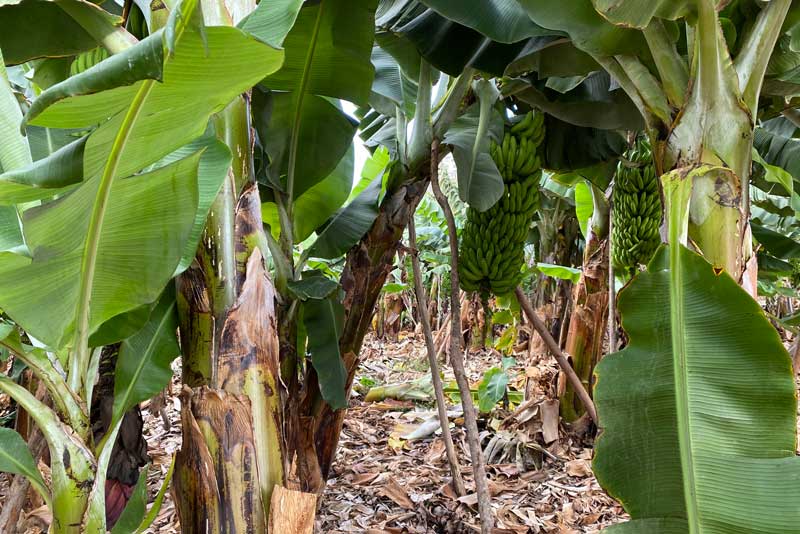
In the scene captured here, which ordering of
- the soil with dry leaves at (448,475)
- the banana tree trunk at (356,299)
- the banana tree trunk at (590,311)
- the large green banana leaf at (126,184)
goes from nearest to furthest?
the large green banana leaf at (126,184), the banana tree trunk at (356,299), the soil with dry leaves at (448,475), the banana tree trunk at (590,311)

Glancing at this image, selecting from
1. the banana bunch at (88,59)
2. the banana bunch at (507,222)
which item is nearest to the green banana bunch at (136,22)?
the banana bunch at (88,59)

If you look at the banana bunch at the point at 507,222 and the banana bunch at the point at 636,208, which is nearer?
the banana bunch at the point at 507,222

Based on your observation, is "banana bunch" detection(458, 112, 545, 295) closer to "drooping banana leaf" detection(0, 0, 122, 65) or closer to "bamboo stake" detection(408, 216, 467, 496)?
"bamboo stake" detection(408, 216, 467, 496)

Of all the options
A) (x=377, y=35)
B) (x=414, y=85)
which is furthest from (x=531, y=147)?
(x=377, y=35)

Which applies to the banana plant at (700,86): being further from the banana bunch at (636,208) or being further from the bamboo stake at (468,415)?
the banana bunch at (636,208)

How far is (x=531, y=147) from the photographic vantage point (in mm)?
1528

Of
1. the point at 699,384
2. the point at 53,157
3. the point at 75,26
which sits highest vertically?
the point at 75,26

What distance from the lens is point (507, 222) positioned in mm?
1509

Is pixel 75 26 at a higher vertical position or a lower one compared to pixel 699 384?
higher

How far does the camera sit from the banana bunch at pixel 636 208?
64.8 inches

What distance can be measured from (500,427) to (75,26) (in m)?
2.37

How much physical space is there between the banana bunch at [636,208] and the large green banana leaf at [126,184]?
54.5 inches

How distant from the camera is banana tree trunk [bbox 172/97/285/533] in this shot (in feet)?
2.49

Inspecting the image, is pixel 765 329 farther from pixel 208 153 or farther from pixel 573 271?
pixel 573 271
